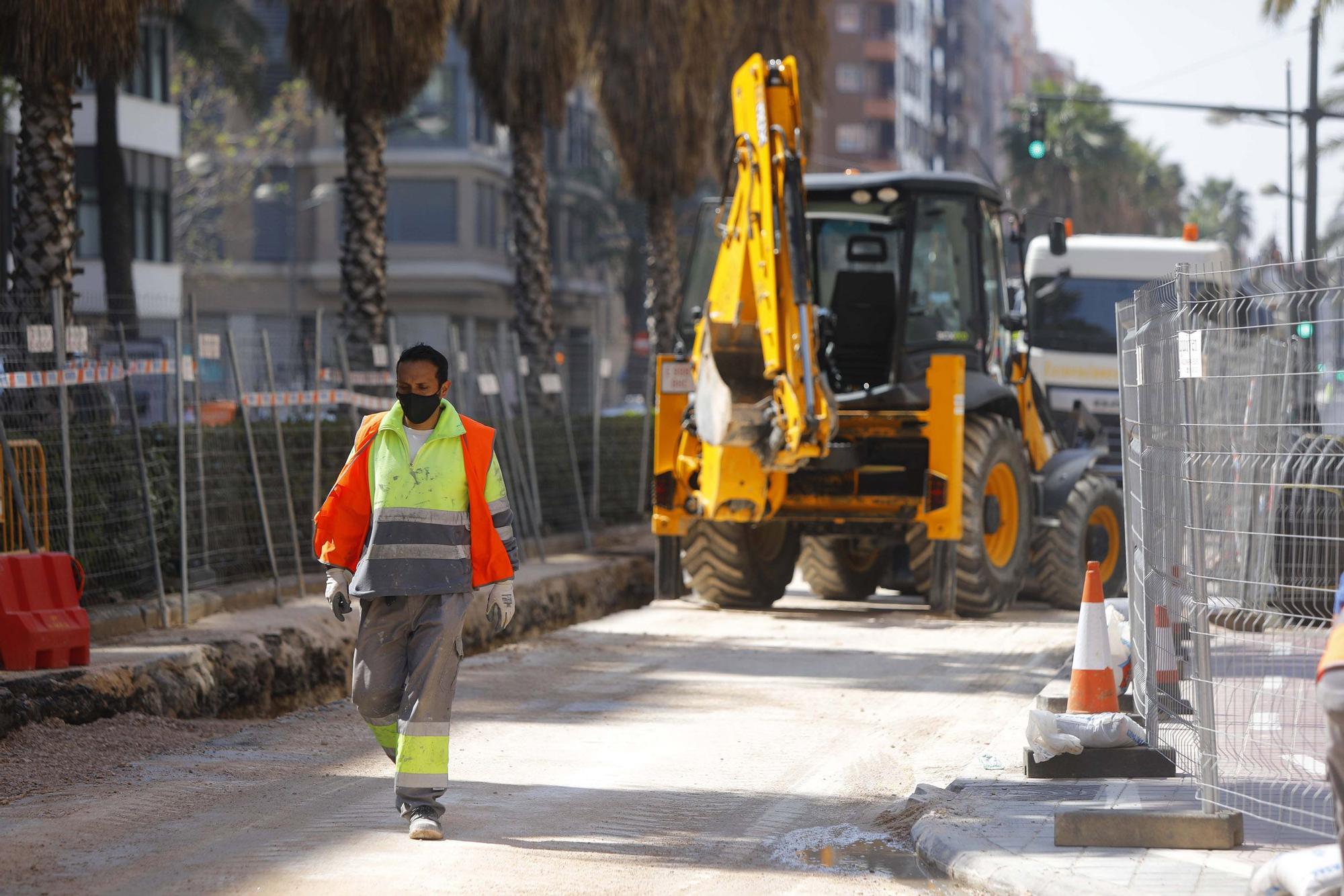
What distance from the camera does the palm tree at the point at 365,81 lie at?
722 inches

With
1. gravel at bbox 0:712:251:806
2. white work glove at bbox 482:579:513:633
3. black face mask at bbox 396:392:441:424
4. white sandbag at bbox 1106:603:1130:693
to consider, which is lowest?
gravel at bbox 0:712:251:806

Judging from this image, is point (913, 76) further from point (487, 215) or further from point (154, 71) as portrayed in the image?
point (154, 71)

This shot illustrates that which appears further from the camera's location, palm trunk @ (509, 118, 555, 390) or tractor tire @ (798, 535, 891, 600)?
palm trunk @ (509, 118, 555, 390)

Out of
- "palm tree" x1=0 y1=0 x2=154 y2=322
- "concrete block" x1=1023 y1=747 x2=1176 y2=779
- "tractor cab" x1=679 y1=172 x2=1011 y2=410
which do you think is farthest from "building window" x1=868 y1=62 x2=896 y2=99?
"concrete block" x1=1023 y1=747 x2=1176 y2=779

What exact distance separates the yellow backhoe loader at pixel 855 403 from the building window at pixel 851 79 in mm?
85672

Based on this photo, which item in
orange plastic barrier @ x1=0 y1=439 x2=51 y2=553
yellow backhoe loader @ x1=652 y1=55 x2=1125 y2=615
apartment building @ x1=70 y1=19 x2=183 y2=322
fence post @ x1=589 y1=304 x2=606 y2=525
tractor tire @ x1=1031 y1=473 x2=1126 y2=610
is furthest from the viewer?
apartment building @ x1=70 y1=19 x2=183 y2=322

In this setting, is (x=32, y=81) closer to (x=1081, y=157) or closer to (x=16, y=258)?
(x=16, y=258)

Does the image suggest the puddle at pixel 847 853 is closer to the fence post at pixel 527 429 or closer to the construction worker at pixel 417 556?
the construction worker at pixel 417 556

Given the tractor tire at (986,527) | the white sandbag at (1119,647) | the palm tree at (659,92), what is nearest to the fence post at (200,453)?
the tractor tire at (986,527)

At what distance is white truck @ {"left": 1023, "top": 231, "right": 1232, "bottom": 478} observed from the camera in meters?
21.1

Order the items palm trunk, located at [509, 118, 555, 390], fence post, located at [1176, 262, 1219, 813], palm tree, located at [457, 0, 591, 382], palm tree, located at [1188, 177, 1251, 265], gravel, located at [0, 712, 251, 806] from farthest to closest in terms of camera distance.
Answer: palm tree, located at [1188, 177, 1251, 265] → palm trunk, located at [509, 118, 555, 390] → palm tree, located at [457, 0, 591, 382] → gravel, located at [0, 712, 251, 806] → fence post, located at [1176, 262, 1219, 813]

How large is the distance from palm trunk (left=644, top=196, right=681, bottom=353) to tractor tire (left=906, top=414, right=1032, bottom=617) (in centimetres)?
1049

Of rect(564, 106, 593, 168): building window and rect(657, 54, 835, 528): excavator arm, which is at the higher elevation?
rect(564, 106, 593, 168): building window

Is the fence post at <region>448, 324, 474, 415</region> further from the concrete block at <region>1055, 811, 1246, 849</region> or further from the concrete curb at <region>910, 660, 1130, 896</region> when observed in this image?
Answer: the concrete block at <region>1055, 811, 1246, 849</region>
